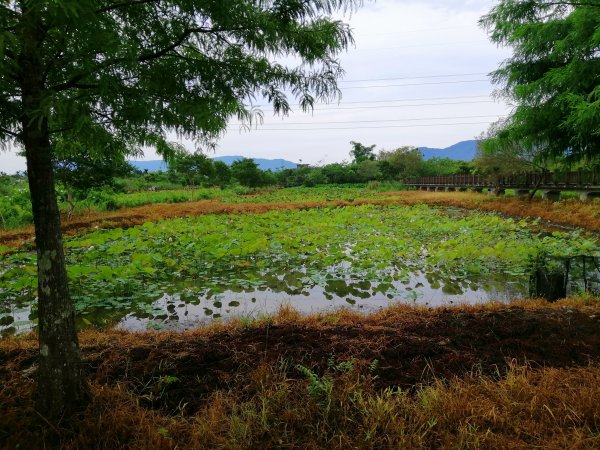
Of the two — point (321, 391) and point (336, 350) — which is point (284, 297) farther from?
point (321, 391)

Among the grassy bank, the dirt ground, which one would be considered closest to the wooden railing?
the dirt ground

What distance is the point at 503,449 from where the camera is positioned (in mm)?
1936

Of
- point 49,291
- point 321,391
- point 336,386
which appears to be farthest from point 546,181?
point 49,291

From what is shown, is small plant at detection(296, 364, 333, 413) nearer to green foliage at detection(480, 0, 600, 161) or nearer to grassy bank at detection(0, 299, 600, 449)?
grassy bank at detection(0, 299, 600, 449)

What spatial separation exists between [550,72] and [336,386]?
14884 mm

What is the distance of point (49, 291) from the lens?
218cm

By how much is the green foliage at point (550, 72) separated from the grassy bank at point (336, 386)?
10.3 meters

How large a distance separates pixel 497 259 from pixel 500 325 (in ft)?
15.1

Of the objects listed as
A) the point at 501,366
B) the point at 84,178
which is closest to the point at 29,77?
the point at 501,366

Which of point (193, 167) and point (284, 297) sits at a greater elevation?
point (193, 167)

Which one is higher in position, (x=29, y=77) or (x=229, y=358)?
(x=29, y=77)

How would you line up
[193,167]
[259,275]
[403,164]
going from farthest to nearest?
[403,164] < [193,167] < [259,275]

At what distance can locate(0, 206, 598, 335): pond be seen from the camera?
5098 mm

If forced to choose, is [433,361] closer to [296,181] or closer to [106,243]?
[106,243]
